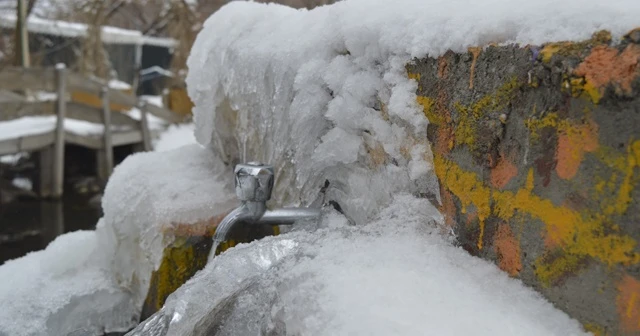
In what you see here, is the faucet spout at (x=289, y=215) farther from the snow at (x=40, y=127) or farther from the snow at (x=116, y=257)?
the snow at (x=40, y=127)

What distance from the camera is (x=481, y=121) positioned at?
108 cm

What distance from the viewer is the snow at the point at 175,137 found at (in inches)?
322

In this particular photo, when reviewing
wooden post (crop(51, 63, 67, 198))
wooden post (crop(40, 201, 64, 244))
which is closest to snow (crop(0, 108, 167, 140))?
wooden post (crop(51, 63, 67, 198))

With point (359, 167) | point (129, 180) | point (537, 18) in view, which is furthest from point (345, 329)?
point (129, 180)

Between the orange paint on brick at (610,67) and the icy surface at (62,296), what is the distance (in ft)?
6.68

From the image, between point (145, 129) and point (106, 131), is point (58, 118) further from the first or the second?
point (145, 129)

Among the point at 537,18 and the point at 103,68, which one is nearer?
the point at 537,18

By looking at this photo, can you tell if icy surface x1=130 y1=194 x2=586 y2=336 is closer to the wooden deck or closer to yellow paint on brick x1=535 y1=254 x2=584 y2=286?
yellow paint on brick x1=535 y1=254 x2=584 y2=286

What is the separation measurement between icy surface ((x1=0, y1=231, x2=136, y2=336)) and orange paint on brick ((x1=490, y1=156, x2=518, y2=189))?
1.77 meters

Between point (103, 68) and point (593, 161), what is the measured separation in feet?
44.2

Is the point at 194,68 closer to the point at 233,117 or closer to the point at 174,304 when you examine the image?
the point at 233,117

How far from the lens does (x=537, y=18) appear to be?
95cm

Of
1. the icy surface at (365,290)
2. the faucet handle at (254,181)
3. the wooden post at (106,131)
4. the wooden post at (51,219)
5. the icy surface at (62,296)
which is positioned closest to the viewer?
the icy surface at (365,290)

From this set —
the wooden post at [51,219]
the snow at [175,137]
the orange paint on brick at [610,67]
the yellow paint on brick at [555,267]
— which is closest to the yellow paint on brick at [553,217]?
the yellow paint on brick at [555,267]
